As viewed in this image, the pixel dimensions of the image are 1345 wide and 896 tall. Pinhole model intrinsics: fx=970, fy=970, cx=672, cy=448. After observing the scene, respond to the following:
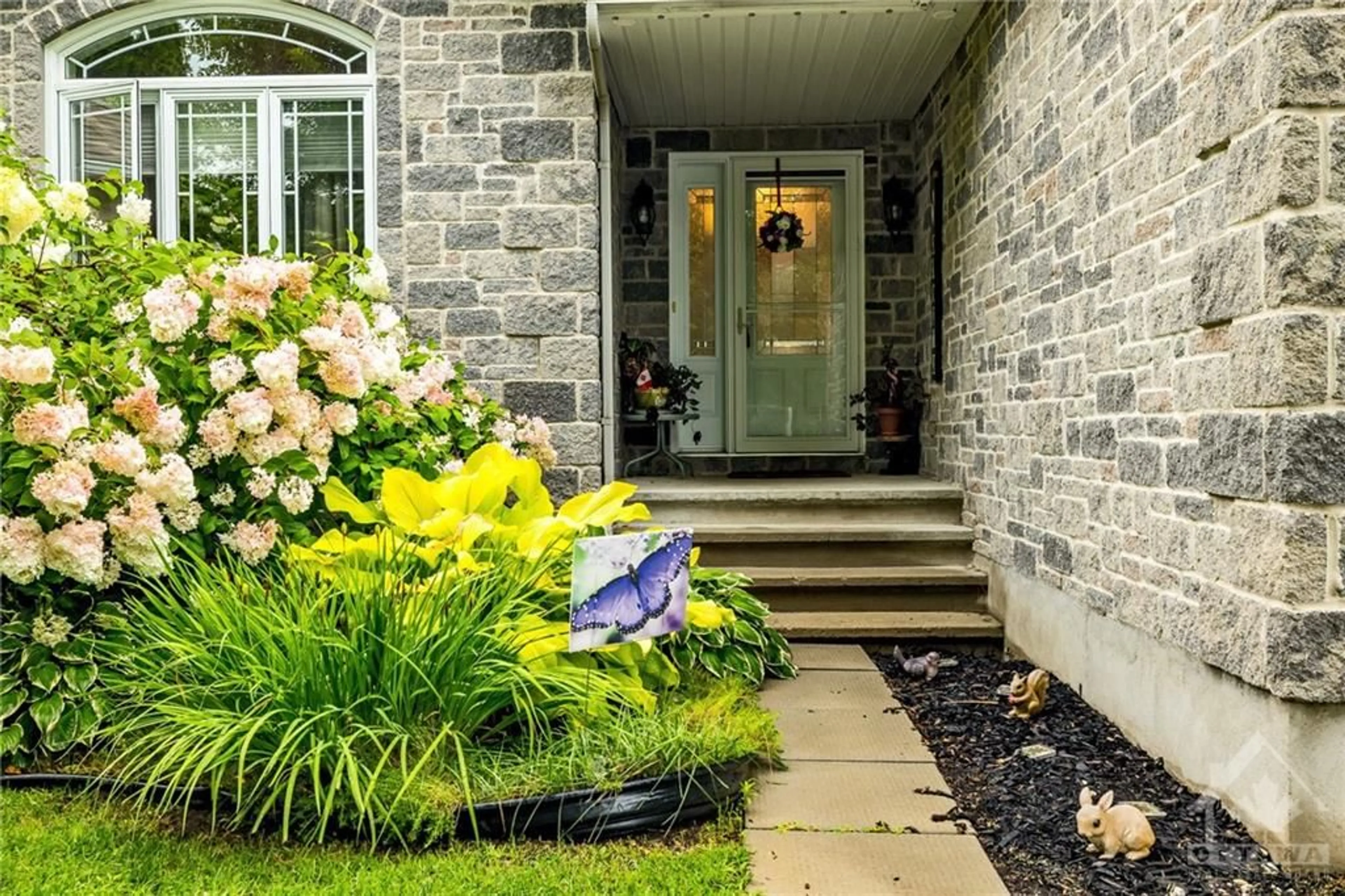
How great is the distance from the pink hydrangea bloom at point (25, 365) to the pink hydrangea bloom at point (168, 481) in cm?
37

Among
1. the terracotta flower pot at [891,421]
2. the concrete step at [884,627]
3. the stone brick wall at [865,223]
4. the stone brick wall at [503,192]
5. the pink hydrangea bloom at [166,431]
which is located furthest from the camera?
the stone brick wall at [865,223]

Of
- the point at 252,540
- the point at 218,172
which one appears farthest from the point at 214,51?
the point at 252,540

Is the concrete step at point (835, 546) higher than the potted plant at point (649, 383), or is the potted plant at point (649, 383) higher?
the potted plant at point (649, 383)

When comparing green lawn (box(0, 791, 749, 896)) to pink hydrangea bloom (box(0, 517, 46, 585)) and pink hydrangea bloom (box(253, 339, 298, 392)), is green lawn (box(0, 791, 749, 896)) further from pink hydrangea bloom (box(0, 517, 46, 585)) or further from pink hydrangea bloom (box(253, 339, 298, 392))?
pink hydrangea bloom (box(253, 339, 298, 392))

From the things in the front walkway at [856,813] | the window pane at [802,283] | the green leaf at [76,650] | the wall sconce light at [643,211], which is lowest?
the front walkway at [856,813]

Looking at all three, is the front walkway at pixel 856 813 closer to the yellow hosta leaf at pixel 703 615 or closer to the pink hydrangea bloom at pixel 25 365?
the yellow hosta leaf at pixel 703 615

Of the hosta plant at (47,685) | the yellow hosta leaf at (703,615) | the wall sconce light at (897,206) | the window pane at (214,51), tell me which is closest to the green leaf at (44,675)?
the hosta plant at (47,685)

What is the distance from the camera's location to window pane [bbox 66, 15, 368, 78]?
17.0ft

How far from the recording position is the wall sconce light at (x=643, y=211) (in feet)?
22.7

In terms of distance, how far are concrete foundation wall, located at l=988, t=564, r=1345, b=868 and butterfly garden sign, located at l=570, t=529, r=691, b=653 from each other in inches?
55.2

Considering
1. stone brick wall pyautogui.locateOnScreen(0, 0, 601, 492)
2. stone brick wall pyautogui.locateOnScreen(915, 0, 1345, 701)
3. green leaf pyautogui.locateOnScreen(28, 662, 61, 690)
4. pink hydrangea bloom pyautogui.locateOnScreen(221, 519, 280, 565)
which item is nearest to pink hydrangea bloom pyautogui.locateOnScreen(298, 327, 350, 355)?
pink hydrangea bloom pyautogui.locateOnScreen(221, 519, 280, 565)

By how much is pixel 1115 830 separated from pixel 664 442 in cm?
499

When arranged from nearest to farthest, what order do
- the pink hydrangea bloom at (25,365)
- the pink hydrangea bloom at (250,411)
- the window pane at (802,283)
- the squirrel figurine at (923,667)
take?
the pink hydrangea bloom at (25,365) → the pink hydrangea bloom at (250,411) → the squirrel figurine at (923,667) → the window pane at (802,283)

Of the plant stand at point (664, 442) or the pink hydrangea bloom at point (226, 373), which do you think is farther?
the plant stand at point (664, 442)
